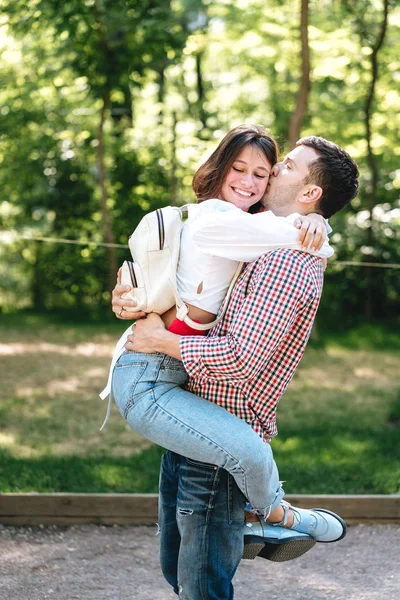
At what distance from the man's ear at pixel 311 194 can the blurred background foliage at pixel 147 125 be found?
21.6 feet

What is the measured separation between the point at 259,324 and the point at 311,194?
487mm

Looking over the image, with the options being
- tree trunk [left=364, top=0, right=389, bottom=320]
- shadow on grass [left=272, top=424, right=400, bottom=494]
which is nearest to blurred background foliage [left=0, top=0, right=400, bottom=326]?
tree trunk [left=364, top=0, right=389, bottom=320]

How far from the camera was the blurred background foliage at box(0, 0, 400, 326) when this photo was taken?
1029 centimetres

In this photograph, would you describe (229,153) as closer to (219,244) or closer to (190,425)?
(219,244)

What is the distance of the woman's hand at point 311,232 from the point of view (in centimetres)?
243

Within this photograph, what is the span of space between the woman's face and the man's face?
1.1 inches

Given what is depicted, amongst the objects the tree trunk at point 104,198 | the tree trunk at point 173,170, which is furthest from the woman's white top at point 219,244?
the tree trunk at point 173,170

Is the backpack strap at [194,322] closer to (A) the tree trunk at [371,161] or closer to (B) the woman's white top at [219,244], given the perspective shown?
(B) the woman's white top at [219,244]

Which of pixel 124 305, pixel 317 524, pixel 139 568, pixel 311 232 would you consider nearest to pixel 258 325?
pixel 311 232

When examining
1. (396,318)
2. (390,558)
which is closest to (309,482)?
(390,558)

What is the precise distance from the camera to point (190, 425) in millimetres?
2428

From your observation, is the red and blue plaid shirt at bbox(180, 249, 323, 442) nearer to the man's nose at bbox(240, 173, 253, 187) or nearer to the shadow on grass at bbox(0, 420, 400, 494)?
the man's nose at bbox(240, 173, 253, 187)

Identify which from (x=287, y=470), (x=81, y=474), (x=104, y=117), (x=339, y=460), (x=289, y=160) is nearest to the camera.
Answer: (x=289, y=160)

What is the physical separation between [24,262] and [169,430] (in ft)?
36.7
